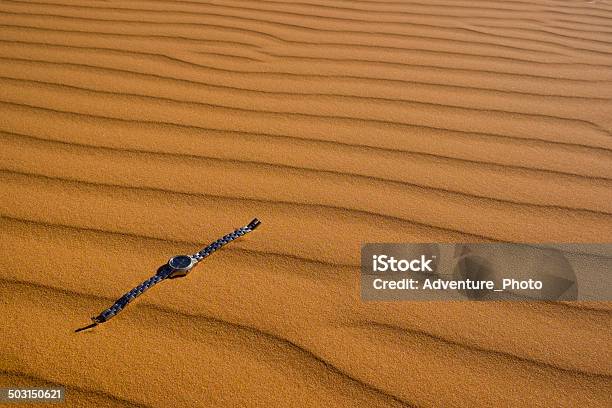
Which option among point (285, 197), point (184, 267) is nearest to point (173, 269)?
point (184, 267)

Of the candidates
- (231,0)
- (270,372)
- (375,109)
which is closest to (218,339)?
(270,372)

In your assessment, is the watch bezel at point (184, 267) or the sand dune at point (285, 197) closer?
the sand dune at point (285, 197)

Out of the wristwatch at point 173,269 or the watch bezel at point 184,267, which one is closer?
the wristwatch at point 173,269

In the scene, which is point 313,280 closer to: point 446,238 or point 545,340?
point 446,238

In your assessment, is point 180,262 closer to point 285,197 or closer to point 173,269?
point 173,269

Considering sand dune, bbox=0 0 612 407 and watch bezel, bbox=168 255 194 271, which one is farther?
watch bezel, bbox=168 255 194 271
